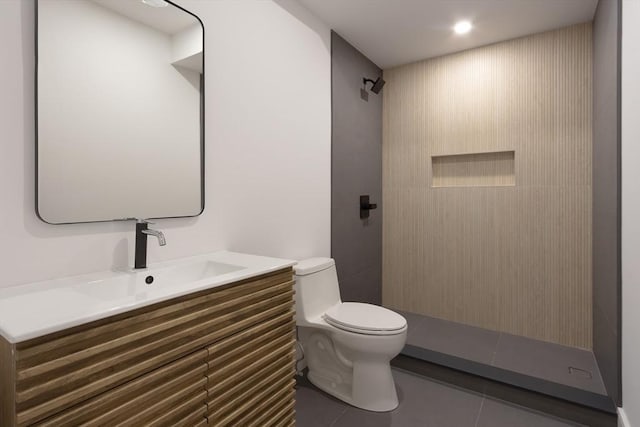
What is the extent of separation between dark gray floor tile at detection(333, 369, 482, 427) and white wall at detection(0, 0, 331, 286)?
100 centimetres

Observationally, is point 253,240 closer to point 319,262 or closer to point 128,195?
point 319,262

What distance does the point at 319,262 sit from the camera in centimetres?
212

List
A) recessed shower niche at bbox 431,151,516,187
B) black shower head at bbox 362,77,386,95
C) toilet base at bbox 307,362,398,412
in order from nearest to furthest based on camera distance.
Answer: toilet base at bbox 307,362,398,412
recessed shower niche at bbox 431,151,516,187
black shower head at bbox 362,77,386,95

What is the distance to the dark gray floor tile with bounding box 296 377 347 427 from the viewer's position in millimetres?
1779

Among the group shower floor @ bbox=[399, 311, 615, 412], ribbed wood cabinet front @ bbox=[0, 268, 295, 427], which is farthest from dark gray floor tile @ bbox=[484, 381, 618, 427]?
ribbed wood cabinet front @ bbox=[0, 268, 295, 427]

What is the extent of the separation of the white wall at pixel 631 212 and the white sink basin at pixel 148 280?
5.40 feet

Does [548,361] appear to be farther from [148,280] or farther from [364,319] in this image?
[148,280]

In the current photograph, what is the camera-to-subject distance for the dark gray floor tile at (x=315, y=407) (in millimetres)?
1779

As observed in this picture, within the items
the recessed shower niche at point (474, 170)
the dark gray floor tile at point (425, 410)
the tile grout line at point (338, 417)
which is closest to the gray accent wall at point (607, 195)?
the recessed shower niche at point (474, 170)

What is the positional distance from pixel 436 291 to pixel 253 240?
1.89 metres

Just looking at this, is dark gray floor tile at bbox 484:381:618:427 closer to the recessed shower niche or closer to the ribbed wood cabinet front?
the ribbed wood cabinet front

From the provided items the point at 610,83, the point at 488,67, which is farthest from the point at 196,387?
the point at 488,67

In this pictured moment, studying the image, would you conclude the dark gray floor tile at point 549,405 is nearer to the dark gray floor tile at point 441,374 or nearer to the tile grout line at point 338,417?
the dark gray floor tile at point 441,374

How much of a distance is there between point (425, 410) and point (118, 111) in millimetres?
2127
